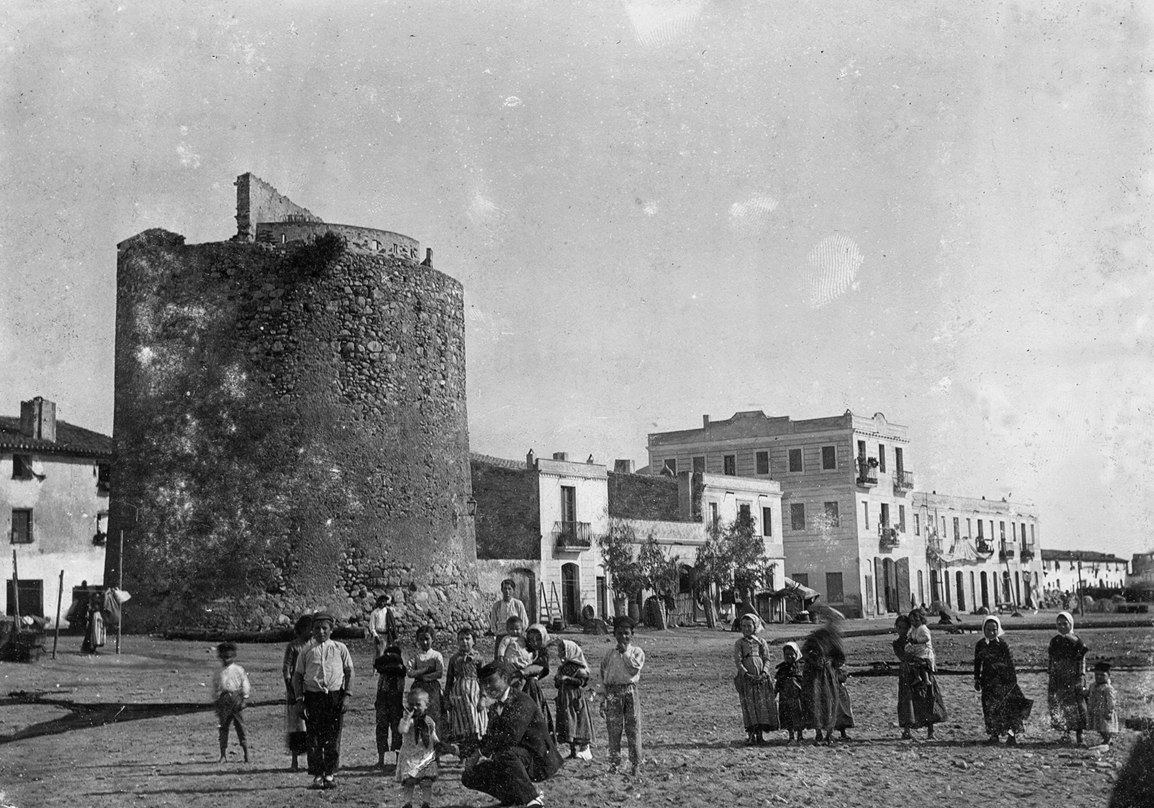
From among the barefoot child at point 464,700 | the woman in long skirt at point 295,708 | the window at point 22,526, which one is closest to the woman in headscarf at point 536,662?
the barefoot child at point 464,700

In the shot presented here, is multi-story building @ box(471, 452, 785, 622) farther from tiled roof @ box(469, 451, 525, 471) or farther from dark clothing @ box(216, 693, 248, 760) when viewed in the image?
dark clothing @ box(216, 693, 248, 760)

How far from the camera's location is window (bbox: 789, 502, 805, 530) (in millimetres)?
48688

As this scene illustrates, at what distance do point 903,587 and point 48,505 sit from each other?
3260 cm

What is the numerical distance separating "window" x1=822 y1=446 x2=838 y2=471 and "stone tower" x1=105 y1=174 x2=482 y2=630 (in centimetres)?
2769

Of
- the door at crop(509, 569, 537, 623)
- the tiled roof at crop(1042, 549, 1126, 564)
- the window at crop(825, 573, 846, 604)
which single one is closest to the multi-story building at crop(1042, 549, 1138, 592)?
the tiled roof at crop(1042, 549, 1126, 564)

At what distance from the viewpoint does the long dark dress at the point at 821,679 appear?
12328 millimetres

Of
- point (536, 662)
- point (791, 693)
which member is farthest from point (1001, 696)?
point (536, 662)

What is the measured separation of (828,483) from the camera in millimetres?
48250

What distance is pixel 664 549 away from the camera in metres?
39.8

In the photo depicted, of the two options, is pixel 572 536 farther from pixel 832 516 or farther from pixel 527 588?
pixel 832 516

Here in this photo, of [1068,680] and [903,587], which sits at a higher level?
[903,587]

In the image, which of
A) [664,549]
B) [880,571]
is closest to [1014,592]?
[880,571]

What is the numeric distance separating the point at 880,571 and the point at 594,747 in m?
39.3

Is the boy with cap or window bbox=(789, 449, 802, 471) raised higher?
window bbox=(789, 449, 802, 471)
